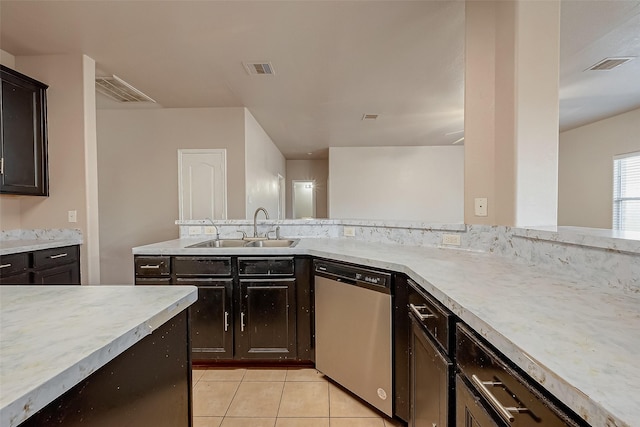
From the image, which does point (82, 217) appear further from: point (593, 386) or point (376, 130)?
point (376, 130)

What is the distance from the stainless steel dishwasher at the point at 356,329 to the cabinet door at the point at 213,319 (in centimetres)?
68

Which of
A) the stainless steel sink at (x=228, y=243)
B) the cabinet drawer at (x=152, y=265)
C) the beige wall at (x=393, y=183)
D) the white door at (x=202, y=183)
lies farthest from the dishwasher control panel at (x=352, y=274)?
the beige wall at (x=393, y=183)

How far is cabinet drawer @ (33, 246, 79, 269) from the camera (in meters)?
2.41

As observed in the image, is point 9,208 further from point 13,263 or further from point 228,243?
point 228,243

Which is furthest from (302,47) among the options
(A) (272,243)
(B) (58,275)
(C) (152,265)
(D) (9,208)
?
(D) (9,208)

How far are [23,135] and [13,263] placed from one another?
1.19 meters

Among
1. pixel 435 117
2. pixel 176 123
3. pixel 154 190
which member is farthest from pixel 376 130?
pixel 154 190

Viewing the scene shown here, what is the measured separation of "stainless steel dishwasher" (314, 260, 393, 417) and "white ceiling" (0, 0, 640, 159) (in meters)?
1.90

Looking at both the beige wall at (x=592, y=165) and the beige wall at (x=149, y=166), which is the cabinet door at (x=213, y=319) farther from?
the beige wall at (x=592, y=165)

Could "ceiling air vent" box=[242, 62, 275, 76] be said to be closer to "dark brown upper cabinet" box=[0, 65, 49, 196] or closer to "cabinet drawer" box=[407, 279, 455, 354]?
"dark brown upper cabinet" box=[0, 65, 49, 196]

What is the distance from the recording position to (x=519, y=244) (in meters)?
1.54

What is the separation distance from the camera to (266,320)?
2.26m

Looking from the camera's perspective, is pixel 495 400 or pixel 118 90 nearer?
pixel 495 400

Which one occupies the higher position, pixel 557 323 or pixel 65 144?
pixel 65 144
